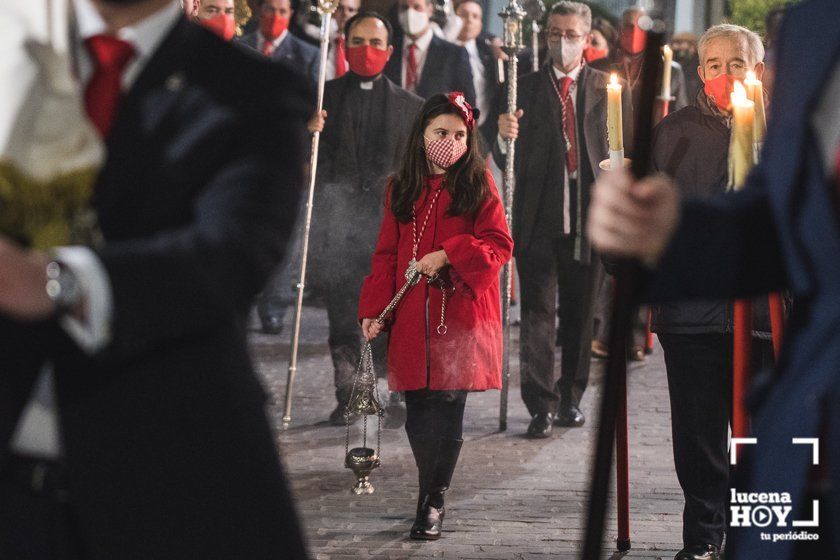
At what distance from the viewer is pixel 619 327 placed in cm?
203

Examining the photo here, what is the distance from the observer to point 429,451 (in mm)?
5715

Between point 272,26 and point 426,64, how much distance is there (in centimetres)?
149

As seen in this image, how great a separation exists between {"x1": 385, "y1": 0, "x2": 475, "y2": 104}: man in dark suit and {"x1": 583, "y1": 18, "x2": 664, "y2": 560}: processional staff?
23.7ft

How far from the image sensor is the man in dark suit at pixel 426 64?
9.37 meters

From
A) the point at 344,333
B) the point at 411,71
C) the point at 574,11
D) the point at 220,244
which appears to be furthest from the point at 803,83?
the point at 411,71

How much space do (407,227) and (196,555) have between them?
12.8 feet

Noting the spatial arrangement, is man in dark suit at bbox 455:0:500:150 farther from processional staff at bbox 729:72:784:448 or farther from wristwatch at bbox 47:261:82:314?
wristwatch at bbox 47:261:82:314

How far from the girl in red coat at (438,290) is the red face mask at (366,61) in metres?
2.69

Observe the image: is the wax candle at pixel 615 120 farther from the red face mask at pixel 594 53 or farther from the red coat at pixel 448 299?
the red face mask at pixel 594 53

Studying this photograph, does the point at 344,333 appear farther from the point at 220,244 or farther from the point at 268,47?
the point at 220,244

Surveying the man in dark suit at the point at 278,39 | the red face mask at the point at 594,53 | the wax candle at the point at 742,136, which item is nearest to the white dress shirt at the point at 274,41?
the man in dark suit at the point at 278,39

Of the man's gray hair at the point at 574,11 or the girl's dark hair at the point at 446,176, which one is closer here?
the girl's dark hair at the point at 446,176

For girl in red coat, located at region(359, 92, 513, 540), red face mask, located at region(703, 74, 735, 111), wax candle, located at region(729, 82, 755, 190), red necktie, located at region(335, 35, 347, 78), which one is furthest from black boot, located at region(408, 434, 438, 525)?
red necktie, located at region(335, 35, 347, 78)

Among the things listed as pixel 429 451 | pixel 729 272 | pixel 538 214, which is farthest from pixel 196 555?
pixel 538 214
